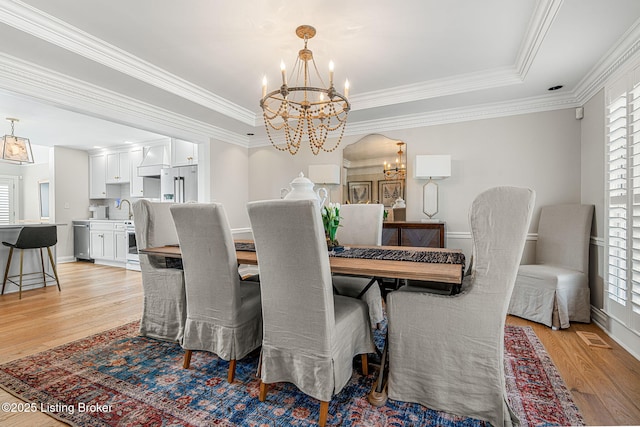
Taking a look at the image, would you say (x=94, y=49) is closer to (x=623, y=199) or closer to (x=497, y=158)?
(x=497, y=158)

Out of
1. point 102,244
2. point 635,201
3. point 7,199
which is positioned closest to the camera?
point 635,201

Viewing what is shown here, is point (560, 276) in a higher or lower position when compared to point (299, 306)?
lower

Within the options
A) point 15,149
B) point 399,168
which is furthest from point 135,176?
point 399,168

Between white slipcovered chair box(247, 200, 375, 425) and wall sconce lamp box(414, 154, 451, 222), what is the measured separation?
2.68m

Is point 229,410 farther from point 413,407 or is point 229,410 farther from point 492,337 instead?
point 492,337

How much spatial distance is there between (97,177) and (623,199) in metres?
8.56

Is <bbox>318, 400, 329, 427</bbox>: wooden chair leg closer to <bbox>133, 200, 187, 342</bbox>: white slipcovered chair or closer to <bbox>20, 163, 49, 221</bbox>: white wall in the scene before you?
<bbox>133, 200, 187, 342</bbox>: white slipcovered chair

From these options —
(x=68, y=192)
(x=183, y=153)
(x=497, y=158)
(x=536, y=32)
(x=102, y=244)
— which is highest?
(x=536, y=32)

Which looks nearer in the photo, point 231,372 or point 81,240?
point 231,372

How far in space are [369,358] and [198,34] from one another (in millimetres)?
2858

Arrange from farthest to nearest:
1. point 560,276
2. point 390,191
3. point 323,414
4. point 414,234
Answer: point 390,191 < point 414,234 < point 560,276 < point 323,414

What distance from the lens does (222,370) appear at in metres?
2.05

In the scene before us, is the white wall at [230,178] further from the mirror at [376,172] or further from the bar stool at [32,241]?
the bar stool at [32,241]

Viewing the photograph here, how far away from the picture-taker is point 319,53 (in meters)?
2.83
